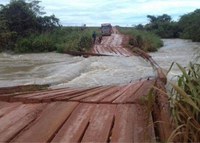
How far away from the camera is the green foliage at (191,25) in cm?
3415

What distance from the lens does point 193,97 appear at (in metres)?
3.49

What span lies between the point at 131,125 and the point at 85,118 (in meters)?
0.59

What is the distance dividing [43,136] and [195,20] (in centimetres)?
3381

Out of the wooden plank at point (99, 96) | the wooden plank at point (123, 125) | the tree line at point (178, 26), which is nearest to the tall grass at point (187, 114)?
the wooden plank at point (123, 125)

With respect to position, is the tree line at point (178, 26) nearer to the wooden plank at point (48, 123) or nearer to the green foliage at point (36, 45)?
the green foliage at point (36, 45)

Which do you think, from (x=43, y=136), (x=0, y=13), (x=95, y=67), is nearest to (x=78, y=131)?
(x=43, y=136)

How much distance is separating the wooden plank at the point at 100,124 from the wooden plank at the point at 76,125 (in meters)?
0.06

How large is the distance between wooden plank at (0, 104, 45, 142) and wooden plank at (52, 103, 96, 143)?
45 centimetres

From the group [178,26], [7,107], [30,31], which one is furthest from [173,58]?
[178,26]

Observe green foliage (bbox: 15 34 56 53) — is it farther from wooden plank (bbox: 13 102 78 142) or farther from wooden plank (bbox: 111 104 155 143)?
wooden plank (bbox: 111 104 155 143)

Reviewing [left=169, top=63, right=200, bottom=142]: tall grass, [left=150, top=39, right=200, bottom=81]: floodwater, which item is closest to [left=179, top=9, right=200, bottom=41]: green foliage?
[left=150, top=39, right=200, bottom=81]: floodwater

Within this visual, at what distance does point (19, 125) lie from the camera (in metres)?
4.18

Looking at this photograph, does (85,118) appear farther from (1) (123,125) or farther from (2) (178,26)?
(2) (178,26)

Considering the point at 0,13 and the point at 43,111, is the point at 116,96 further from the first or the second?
the point at 0,13
